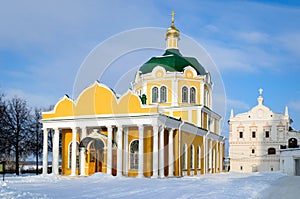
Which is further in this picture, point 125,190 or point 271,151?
point 271,151

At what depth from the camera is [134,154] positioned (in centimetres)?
2689

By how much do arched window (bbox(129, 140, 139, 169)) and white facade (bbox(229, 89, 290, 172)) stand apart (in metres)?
24.0

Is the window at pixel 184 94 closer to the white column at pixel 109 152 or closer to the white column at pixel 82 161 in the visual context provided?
the white column at pixel 109 152

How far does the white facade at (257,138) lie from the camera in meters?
47.0

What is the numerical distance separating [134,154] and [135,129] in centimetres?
164

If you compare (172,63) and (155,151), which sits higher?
(172,63)

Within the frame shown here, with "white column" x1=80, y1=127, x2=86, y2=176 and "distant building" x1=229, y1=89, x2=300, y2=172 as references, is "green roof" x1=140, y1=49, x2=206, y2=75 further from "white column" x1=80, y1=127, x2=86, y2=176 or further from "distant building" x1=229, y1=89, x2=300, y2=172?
"distant building" x1=229, y1=89, x2=300, y2=172

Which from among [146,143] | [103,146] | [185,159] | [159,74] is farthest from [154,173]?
[159,74]

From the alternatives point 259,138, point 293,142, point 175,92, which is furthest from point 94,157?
point 293,142

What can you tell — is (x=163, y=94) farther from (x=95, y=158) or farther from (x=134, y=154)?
(x=95, y=158)

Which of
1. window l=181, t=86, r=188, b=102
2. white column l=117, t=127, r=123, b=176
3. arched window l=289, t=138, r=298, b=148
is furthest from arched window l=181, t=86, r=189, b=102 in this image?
arched window l=289, t=138, r=298, b=148

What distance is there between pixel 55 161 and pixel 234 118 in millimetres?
26642

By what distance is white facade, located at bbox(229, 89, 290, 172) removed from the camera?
4697 cm

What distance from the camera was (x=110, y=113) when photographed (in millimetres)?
26172
